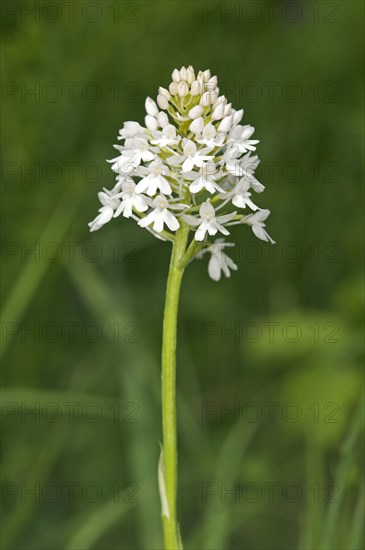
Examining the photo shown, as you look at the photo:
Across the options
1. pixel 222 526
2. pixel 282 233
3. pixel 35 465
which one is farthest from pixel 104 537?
pixel 282 233

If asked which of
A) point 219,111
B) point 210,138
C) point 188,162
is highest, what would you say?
point 219,111

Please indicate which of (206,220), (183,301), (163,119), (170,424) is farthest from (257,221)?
(183,301)

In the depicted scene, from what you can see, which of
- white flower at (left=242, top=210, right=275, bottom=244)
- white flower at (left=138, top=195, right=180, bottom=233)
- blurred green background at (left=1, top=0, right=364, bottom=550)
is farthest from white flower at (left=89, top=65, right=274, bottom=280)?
blurred green background at (left=1, top=0, right=364, bottom=550)

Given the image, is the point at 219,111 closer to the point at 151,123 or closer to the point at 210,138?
the point at 210,138

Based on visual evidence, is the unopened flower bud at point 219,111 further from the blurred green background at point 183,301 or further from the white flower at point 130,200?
the blurred green background at point 183,301

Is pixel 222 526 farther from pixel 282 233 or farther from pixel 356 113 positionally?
pixel 356 113
